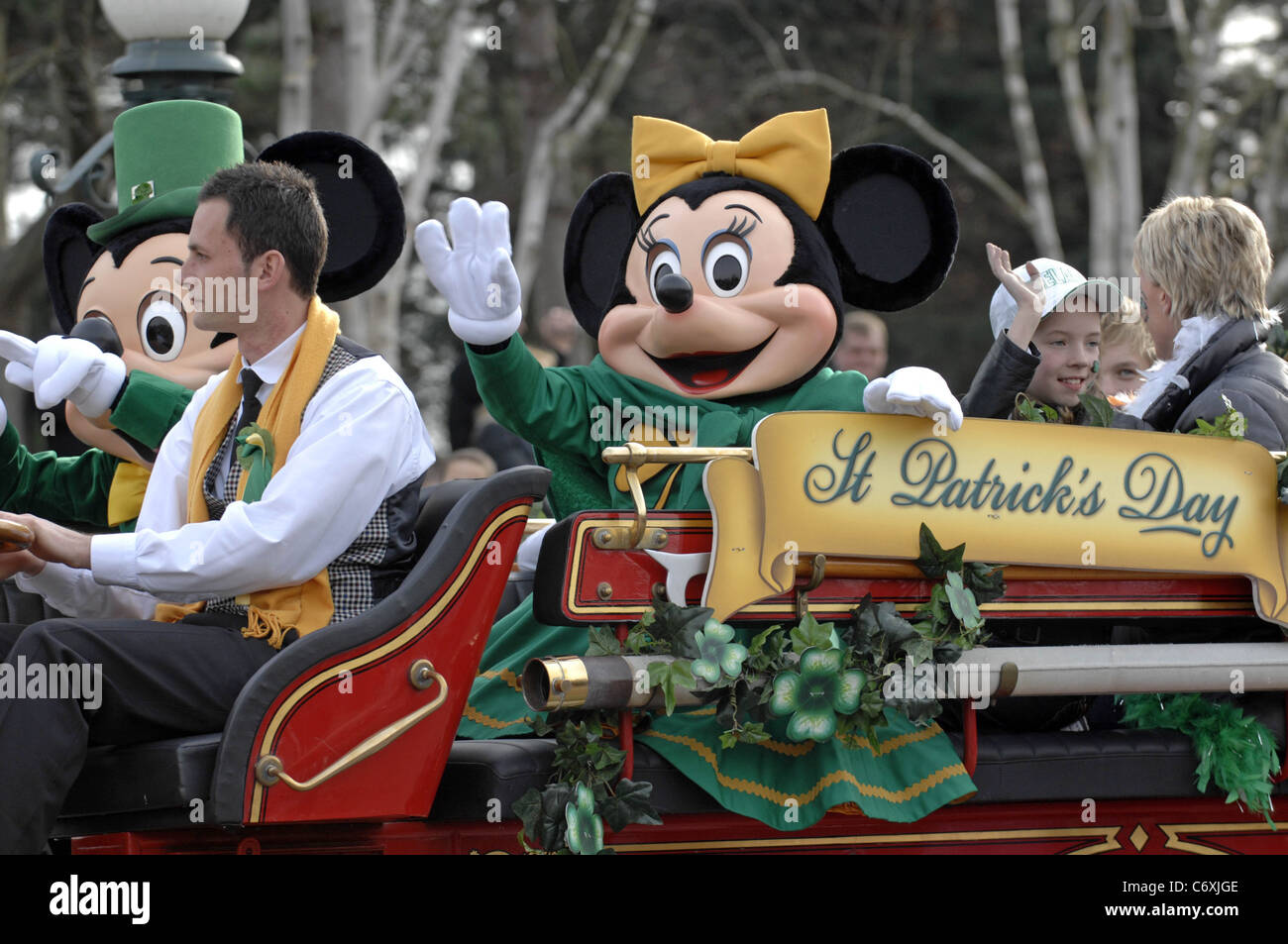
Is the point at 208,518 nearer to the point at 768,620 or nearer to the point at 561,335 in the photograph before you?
the point at 768,620

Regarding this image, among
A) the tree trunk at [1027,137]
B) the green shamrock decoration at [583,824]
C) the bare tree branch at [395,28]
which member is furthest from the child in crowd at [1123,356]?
the tree trunk at [1027,137]

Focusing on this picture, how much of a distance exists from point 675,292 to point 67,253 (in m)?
2.12

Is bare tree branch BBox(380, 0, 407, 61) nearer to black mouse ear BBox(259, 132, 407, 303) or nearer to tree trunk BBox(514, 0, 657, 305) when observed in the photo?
tree trunk BBox(514, 0, 657, 305)

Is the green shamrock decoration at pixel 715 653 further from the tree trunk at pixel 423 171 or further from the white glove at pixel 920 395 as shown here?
the tree trunk at pixel 423 171

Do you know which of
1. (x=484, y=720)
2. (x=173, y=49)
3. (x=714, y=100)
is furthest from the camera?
(x=714, y=100)

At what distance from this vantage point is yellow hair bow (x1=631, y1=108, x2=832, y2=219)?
421 centimetres

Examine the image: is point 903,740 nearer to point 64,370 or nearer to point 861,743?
point 861,743

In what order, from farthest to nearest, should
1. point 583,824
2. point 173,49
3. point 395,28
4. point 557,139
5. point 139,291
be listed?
point 557,139, point 395,28, point 173,49, point 139,291, point 583,824

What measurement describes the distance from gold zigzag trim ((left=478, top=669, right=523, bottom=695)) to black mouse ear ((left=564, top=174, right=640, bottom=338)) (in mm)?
1092

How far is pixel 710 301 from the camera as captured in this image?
13.3ft

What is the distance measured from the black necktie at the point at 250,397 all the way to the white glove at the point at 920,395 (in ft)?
4.26

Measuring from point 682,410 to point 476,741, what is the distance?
3.16 feet

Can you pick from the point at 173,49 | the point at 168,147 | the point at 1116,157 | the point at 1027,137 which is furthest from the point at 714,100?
the point at 168,147

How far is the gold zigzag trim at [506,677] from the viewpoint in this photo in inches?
153
